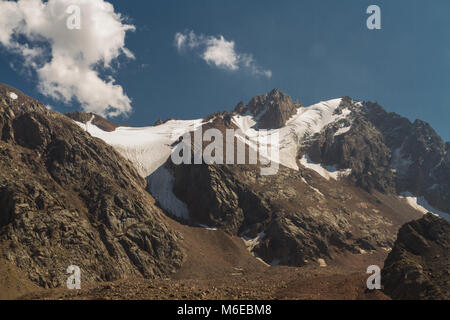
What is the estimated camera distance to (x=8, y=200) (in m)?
51.5

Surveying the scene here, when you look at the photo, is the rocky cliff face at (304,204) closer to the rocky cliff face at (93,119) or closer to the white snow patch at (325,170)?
the white snow patch at (325,170)

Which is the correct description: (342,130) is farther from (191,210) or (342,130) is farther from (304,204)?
(191,210)

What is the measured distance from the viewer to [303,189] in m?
113

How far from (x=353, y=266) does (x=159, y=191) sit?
6172 centimetres

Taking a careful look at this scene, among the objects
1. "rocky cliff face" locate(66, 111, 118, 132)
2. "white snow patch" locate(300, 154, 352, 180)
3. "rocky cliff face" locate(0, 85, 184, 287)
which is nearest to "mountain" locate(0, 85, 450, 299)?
"rocky cliff face" locate(0, 85, 184, 287)

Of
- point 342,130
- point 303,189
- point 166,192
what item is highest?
point 342,130

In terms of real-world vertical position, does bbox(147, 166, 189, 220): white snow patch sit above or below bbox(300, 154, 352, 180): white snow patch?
below

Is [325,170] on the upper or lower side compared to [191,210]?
upper

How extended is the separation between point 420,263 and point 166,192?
256 feet

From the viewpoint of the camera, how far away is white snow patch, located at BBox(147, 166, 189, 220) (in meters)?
95.5

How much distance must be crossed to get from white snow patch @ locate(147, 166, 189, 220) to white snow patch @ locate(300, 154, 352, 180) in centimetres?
6676

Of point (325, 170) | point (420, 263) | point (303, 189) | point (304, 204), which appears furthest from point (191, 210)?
point (325, 170)

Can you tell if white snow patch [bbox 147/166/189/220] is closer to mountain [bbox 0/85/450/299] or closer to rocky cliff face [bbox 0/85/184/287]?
mountain [bbox 0/85/450/299]
